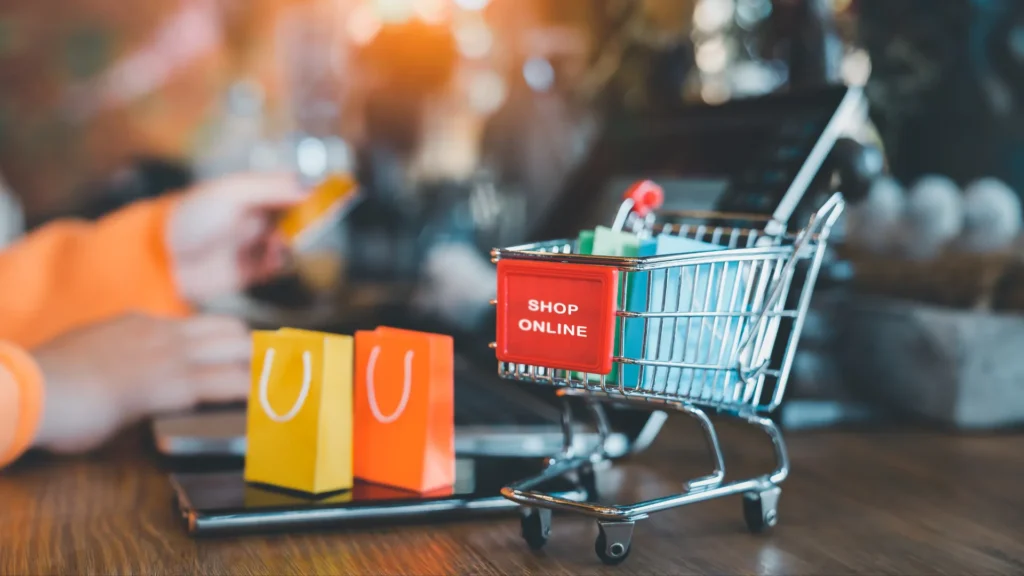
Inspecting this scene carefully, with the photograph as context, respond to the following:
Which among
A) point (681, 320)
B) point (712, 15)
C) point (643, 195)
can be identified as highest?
point (712, 15)

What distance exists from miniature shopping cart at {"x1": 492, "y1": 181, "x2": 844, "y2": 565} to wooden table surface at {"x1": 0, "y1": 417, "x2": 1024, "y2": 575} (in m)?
0.04

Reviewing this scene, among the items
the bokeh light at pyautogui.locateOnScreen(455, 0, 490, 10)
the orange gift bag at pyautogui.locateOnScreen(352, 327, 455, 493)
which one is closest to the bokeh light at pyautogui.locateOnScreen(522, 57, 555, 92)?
the bokeh light at pyautogui.locateOnScreen(455, 0, 490, 10)

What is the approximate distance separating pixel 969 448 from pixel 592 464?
25.0 inches

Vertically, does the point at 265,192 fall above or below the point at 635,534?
above

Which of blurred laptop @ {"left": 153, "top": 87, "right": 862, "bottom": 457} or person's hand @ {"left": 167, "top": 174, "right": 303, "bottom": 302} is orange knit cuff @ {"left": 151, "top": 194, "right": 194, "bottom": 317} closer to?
person's hand @ {"left": 167, "top": 174, "right": 303, "bottom": 302}

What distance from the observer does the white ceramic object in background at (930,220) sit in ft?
4.75

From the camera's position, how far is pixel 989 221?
143 cm

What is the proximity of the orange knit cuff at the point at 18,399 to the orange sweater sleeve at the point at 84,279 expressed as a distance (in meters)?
0.66

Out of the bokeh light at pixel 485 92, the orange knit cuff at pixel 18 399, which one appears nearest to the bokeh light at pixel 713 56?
the bokeh light at pixel 485 92

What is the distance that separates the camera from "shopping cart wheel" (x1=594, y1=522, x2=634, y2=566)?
78cm

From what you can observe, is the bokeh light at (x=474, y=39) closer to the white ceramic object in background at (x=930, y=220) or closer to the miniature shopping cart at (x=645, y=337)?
the white ceramic object in background at (x=930, y=220)

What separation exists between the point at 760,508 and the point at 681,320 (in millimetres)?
201

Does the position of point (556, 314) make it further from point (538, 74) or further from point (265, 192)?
point (538, 74)

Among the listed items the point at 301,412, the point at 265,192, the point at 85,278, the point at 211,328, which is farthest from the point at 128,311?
the point at 301,412
